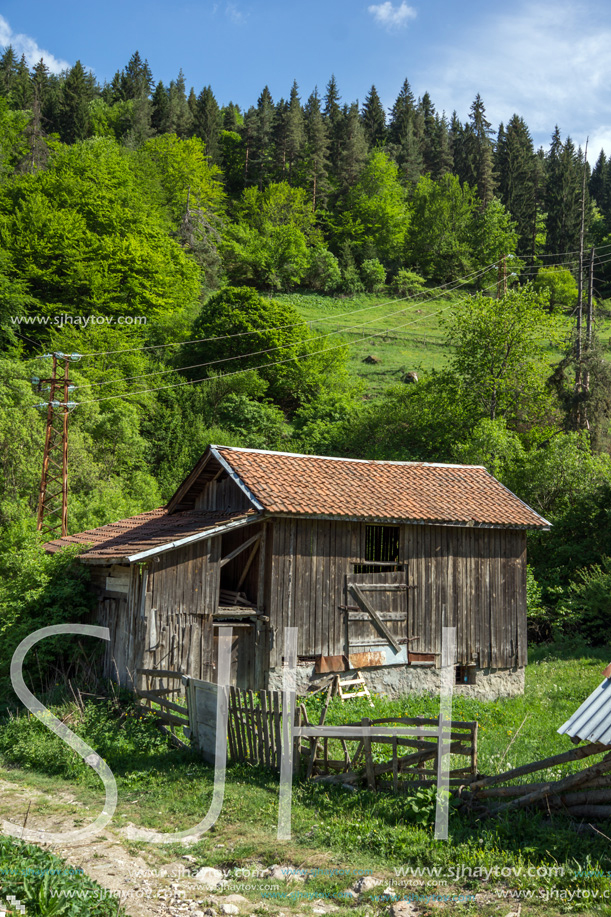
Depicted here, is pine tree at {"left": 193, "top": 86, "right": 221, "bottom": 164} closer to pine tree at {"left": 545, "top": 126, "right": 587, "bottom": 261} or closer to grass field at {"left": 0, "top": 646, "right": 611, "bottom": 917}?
pine tree at {"left": 545, "top": 126, "right": 587, "bottom": 261}

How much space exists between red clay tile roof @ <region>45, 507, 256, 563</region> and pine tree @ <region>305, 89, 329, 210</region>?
61516 millimetres

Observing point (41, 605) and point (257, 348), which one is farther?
point (257, 348)

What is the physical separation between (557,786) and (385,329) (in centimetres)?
5093

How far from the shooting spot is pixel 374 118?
3529 inches

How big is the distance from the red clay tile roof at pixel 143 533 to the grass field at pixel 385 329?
2712 centimetres

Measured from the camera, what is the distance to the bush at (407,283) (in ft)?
221

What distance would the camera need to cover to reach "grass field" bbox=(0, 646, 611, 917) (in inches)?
276

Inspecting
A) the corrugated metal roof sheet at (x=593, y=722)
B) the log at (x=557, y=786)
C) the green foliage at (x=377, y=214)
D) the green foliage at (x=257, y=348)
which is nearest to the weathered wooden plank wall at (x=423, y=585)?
the log at (x=557, y=786)

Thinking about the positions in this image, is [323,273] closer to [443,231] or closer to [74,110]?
[443,231]

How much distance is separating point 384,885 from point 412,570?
10.9 meters

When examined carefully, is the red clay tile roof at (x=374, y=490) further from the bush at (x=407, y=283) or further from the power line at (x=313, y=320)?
the bush at (x=407, y=283)

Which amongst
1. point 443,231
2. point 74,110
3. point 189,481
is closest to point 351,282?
point 443,231

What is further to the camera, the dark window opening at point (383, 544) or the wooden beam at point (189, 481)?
the dark window opening at point (383, 544)

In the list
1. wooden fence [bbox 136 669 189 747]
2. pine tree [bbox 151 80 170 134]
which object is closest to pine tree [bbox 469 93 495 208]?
pine tree [bbox 151 80 170 134]
